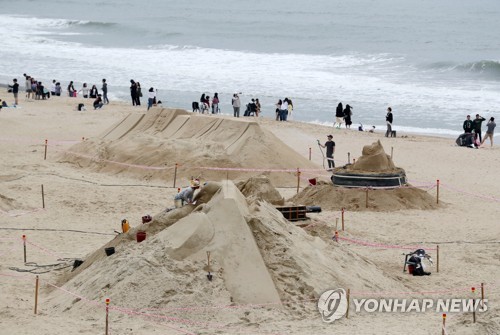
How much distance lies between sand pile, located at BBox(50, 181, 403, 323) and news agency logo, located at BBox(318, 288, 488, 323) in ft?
0.54

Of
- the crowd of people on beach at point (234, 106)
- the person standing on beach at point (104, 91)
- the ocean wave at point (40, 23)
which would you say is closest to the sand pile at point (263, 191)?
the crowd of people on beach at point (234, 106)

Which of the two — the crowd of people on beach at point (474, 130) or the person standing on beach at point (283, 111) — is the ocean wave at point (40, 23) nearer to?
the person standing on beach at point (283, 111)

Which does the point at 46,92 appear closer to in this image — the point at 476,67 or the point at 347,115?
the point at 347,115

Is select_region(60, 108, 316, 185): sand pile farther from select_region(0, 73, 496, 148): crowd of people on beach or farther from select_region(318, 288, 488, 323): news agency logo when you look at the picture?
select_region(318, 288, 488, 323): news agency logo

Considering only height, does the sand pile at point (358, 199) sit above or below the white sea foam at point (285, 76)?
below

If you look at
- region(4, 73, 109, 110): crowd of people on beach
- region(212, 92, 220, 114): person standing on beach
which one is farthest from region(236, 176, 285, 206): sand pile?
region(212, 92, 220, 114): person standing on beach

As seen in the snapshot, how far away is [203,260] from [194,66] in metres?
42.2

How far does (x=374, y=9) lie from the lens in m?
96.3

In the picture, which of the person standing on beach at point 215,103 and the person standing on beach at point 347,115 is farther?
the person standing on beach at point 215,103

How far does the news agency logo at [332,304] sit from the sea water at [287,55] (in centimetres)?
2225

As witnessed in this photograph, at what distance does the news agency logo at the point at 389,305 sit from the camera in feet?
40.4

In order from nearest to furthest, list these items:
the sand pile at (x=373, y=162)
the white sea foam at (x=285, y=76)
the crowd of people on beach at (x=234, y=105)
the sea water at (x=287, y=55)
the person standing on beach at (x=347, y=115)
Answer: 1. the sand pile at (x=373, y=162)
2. the crowd of people on beach at (x=234, y=105)
3. the person standing on beach at (x=347, y=115)
4. the white sea foam at (x=285, y=76)
5. the sea water at (x=287, y=55)

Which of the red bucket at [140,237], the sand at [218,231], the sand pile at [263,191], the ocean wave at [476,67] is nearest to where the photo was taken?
the sand at [218,231]

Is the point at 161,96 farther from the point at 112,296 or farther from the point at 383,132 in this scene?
the point at 112,296
